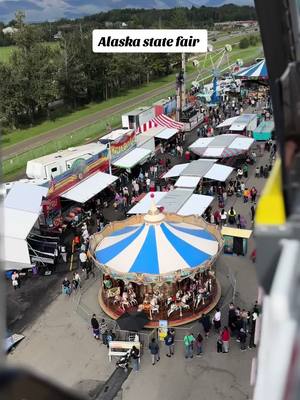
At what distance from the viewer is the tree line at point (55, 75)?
40.3 metres

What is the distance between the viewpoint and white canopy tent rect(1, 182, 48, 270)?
1650 cm

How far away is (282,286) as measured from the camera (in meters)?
2.25

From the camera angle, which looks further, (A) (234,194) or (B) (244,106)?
(B) (244,106)

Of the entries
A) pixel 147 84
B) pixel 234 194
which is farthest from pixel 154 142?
pixel 147 84

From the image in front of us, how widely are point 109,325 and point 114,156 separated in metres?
12.9

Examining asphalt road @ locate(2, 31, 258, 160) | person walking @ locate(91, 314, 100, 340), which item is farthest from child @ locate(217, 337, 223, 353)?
asphalt road @ locate(2, 31, 258, 160)

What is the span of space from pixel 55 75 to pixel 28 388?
1766 inches

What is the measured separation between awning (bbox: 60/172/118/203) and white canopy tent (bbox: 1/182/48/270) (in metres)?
2.84

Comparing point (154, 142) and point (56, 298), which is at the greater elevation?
point (154, 142)

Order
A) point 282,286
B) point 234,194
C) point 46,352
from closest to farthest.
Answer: point 282,286, point 46,352, point 234,194

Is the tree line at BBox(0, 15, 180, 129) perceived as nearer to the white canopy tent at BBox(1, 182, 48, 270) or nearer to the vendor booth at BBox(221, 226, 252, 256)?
the white canopy tent at BBox(1, 182, 48, 270)

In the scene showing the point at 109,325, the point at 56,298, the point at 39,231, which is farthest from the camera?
the point at 39,231

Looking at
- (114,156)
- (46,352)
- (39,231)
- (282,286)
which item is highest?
(282,286)

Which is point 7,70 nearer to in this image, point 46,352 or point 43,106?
point 43,106
